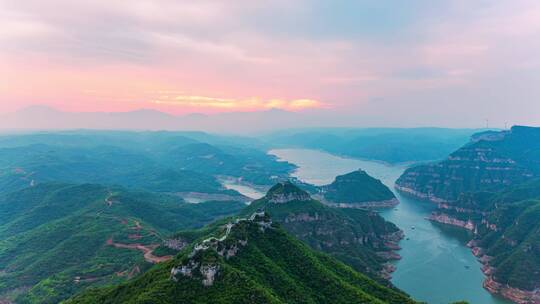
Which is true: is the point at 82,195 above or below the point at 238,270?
below

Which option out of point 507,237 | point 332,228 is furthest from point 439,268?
point 332,228

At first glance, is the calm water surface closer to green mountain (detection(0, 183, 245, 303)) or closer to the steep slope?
the steep slope

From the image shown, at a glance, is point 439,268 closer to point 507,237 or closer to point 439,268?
point 439,268

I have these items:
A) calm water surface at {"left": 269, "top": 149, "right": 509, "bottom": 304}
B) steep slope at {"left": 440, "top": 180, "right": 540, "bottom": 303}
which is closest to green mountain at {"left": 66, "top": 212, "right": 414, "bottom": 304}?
calm water surface at {"left": 269, "top": 149, "right": 509, "bottom": 304}

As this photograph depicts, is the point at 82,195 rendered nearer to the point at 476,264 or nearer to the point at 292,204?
the point at 292,204

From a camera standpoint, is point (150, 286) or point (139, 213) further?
point (139, 213)

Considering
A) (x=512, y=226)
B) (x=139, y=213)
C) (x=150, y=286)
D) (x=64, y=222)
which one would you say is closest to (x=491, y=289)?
(x=512, y=226)

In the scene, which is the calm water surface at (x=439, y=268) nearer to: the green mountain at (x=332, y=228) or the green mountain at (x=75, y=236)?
the green mountain at (x=332, y=228)
